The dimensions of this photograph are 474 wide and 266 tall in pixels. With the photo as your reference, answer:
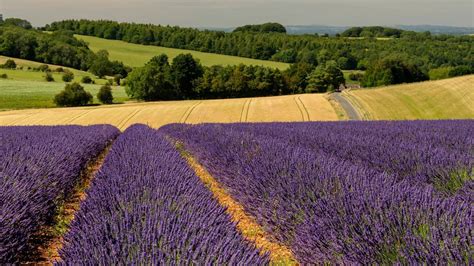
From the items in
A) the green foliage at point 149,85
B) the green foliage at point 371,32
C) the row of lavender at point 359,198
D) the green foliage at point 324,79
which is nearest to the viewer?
the row of lavender at point 359,198

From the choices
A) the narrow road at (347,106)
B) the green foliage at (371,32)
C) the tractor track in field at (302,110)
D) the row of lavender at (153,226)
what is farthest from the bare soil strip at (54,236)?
the green foliage at (371,32)

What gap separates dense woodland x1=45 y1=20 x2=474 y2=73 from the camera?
254 feet

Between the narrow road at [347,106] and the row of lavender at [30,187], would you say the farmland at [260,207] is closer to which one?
the row of lavender at [30,187]

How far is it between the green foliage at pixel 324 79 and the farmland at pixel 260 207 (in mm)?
54076

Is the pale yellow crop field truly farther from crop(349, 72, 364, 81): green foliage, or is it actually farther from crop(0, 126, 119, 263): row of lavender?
crop(349, 72, 364, 81): green foliage

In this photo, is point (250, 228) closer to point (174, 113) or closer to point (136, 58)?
point (174, 113)

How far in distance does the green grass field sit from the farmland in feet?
129

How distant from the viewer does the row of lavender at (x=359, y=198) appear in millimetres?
2650

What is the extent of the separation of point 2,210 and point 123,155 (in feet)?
9.62

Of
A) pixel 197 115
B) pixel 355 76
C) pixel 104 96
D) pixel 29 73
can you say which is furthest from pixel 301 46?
pixel 197 115

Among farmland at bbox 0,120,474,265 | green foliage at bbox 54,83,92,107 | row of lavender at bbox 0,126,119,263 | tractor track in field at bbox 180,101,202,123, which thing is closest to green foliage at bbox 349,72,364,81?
green foliage at bbox 54,83,92,107

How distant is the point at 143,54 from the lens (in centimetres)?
8812

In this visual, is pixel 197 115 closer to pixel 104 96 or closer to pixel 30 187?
pixel 104 96

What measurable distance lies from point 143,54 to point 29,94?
1697 inches
